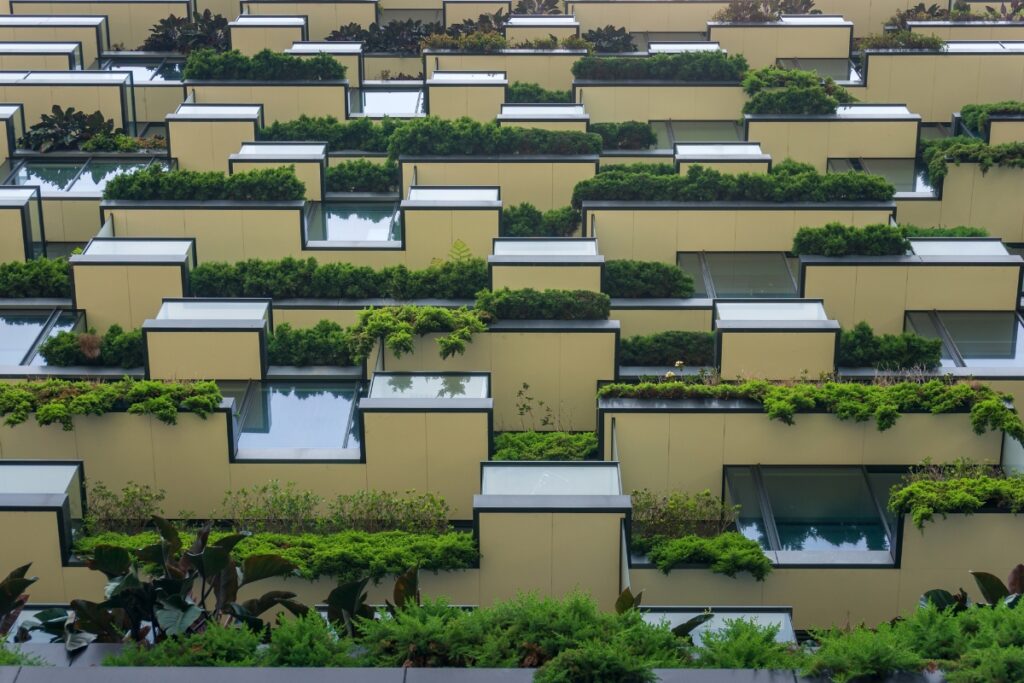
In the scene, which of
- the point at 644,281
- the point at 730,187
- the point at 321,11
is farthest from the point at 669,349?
the point at 321,11

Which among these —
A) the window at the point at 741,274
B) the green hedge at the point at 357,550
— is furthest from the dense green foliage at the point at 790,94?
the green hedge at the point at 357,550

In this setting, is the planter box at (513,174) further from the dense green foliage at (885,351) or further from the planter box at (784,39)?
the planter box at (784,39)

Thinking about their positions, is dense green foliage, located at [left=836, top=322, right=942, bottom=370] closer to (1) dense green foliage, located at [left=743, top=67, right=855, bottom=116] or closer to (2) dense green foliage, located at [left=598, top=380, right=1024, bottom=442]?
(2) dense green foliage, located at [left=598, top=380, right=1024, bottom=442]

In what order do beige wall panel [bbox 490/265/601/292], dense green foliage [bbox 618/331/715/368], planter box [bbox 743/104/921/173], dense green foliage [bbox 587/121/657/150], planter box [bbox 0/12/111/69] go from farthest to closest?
planter box [bbox 0/12/111/69], dense green foliage [bbox 587/121/657/150], planter box [bbox 743/104/921/173], beige wall panel [bbox 490/265/601/292], dense green foliage [bbox 618/331/715/368]

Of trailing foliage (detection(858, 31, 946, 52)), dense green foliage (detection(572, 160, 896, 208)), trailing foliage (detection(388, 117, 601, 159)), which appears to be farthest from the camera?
trailing foliage (detection(858, 31, 946, 52))

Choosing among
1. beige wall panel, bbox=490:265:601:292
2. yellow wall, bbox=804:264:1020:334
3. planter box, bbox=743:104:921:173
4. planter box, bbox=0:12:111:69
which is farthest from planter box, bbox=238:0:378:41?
yellow wall, bbox=804:264:1020:334

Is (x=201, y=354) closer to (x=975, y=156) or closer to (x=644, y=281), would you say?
(x=644, y=281)

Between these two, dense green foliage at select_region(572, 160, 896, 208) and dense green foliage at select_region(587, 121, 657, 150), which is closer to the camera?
dense green foliage at select_region(572, 160, 896, 208)
